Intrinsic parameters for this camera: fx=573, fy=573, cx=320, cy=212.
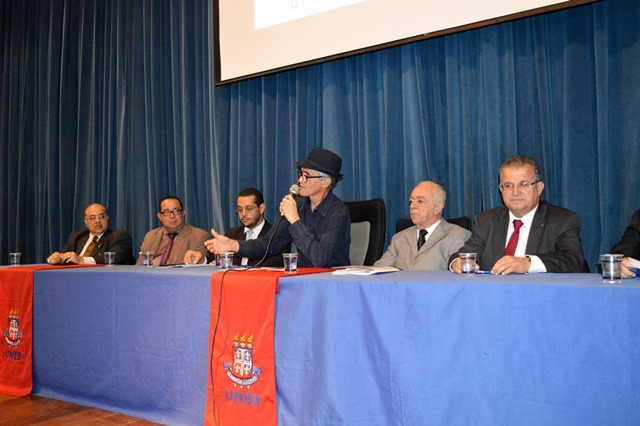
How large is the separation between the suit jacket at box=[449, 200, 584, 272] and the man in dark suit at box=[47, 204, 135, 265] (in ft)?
8.24

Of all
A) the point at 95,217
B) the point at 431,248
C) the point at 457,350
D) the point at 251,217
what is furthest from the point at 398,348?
the point at 95,217

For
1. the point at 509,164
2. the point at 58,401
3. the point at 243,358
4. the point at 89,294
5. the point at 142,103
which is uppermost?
the point at 142,103

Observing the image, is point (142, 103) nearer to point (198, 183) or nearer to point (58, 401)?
point (198, 183)

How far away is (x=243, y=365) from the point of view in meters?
1.92

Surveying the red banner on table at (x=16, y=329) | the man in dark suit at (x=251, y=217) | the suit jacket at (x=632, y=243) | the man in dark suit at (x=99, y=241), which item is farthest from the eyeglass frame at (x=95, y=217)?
the suit jacket at (x=632, y=243)

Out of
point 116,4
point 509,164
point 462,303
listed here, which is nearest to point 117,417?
point 462,303

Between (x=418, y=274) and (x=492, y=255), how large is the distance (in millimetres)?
564

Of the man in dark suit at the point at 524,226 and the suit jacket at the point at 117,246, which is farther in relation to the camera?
the suit jacket at the point at 117,246

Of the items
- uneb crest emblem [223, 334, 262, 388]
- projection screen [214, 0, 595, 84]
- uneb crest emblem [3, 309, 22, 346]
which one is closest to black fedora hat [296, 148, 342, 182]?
projection screen [214, 0, 595, 84]

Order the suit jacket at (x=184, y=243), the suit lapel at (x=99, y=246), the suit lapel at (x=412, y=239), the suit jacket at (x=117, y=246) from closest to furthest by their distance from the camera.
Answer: the suit lapel at (x=412, y=239) < the suit jacket at (x=184, y=243) < the suit jacket at (x=117, y=246) < the suit lapel at (x=99, y=246)

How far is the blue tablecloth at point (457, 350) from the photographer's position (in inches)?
53.5

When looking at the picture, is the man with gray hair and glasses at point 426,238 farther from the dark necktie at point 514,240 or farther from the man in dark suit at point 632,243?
the man in dark suit at point 632,243

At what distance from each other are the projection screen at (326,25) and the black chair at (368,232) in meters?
1.00

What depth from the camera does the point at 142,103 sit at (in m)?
4.95
